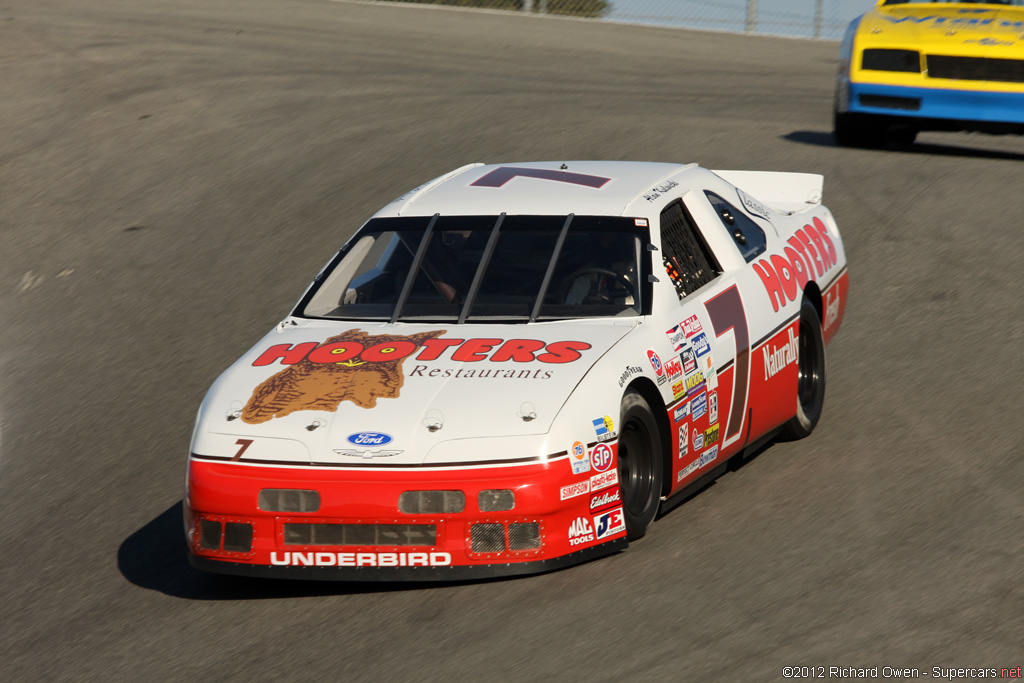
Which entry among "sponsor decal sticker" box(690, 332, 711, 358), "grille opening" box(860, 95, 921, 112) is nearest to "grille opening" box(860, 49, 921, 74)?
"grille opening" box(860, 95, 921, 112)

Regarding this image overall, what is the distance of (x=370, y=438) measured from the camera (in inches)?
206

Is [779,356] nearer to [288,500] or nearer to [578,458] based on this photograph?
[578,458]

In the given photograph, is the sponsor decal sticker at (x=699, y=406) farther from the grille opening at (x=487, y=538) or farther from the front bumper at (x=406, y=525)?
the grille opening at (x=487, y=538)

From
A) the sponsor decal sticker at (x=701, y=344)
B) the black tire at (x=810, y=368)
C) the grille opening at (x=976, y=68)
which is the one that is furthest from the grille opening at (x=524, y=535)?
the grille opening at (x=976, y=68)

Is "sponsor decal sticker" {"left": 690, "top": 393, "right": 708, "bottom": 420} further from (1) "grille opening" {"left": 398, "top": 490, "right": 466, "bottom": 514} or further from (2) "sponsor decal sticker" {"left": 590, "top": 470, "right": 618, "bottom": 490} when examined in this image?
(1) "grille opening" {"left": 398, "top": 490, "right": 466, "bottom": 514}

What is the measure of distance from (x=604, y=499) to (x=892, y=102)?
8.15 metres

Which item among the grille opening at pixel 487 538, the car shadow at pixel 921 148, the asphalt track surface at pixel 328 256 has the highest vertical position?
the grille opening at pixel 487 538

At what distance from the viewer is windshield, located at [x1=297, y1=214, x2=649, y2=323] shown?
6191 mm

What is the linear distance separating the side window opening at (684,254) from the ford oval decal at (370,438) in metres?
1.73

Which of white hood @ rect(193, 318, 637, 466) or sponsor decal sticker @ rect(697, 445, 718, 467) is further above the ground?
white hood @ rect(193, 318, 637, 466)

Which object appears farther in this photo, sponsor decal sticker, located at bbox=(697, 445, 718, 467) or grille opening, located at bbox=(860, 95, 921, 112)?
grille opening, located at bbox=(860, 95, 921, 112)

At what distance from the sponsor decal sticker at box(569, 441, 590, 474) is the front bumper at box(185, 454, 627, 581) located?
2cm

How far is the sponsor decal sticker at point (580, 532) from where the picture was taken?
5276 millimetres

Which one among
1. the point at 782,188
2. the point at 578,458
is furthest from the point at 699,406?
the point at 782,188
